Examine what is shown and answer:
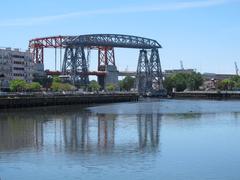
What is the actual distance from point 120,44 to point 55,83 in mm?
28732

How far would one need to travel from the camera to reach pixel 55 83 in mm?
184875

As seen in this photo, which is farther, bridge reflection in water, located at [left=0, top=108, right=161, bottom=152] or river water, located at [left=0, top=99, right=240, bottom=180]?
bridge reflection in water, located at [left=0, top=108, right=161, bottom=152]

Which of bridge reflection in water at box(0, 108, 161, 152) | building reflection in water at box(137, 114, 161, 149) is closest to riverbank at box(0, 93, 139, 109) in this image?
bridge reflection in water at box(0, 108, 161, 152)

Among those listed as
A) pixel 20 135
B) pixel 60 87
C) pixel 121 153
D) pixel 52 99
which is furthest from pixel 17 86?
pixel 121 153

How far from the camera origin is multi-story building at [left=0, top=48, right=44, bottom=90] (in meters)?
180

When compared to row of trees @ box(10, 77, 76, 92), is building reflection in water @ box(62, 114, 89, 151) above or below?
below

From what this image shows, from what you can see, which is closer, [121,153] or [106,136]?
[121,153]

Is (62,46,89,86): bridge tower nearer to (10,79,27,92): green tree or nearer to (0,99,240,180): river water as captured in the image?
(10,79,27,92): green tree

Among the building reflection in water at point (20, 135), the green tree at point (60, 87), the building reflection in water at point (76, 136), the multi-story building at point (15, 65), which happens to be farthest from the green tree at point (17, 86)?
the building reflection in water at point (76, 136)

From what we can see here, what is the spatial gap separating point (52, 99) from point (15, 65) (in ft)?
233

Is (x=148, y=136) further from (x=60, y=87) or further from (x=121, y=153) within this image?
(x=60, y=87)

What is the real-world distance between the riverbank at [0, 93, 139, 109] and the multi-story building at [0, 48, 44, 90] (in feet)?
129

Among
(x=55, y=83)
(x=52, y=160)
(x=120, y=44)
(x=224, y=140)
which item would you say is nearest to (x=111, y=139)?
(x=224, y=140)

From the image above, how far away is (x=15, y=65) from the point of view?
187500mm
